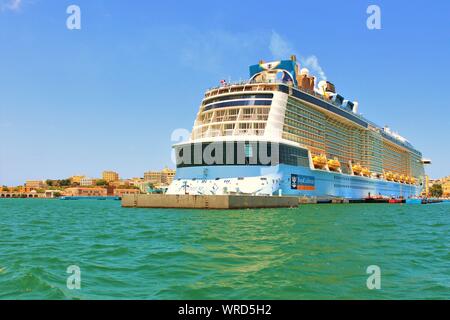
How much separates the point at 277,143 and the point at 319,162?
688 inches

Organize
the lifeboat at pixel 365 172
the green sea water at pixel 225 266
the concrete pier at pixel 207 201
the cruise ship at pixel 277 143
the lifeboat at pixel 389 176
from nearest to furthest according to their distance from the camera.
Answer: the green sea water at pixel 225 266, the concrete pier at pixel 207 201, the cruise ship at pixel 277 143, the lifeboat at pixel 365 172, the lifeboat at pixel 389 176

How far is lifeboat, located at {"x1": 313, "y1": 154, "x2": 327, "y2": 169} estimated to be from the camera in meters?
71.4

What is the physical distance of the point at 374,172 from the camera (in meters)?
105

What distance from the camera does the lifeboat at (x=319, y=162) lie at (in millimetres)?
71375

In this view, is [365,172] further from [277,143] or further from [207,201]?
[207,201]

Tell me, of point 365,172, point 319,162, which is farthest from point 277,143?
point 365,172

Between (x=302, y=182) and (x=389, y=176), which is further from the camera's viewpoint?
(x=389, y=176)

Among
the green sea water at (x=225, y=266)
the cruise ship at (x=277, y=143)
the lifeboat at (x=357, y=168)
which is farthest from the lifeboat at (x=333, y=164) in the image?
the green sea water at (x=225, y=266)

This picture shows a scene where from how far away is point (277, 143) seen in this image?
189 feet

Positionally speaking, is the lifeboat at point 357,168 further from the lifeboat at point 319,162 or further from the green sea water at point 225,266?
the green sea water at point 225,266

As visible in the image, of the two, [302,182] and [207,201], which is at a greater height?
[302,182]
